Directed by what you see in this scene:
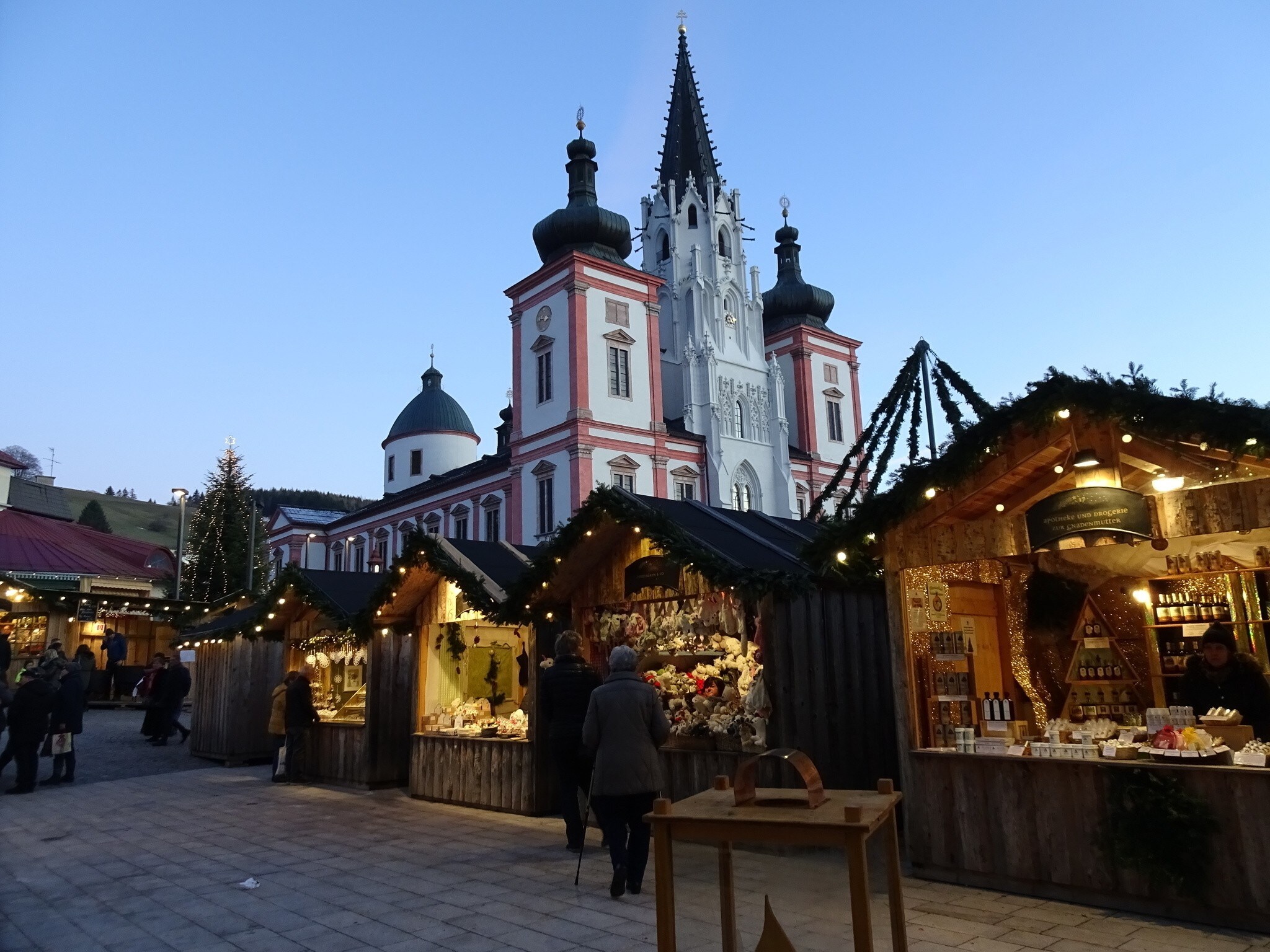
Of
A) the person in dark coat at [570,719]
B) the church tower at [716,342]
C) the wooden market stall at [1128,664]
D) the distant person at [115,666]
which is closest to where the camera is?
the wooden market stall at [1128,664]

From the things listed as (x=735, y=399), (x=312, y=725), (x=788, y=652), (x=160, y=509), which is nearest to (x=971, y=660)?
(x=788, y=652)

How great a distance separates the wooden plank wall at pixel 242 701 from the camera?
1551 cm

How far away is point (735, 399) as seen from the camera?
137 feet

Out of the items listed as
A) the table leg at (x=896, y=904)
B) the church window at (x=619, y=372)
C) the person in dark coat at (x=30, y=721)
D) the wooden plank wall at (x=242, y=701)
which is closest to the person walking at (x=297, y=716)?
the wooden plank wall at (x=242, y=701)

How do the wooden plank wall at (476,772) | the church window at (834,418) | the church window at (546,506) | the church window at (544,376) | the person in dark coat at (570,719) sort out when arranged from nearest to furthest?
the person in dark coat at (570,719), the wooden plank wall at (476,772), the church window at (546,506), the church window at (544,376), the church window at (834,418)

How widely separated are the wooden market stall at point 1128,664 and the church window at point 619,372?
2937 centimetres

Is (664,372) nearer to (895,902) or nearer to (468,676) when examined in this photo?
(468,676)

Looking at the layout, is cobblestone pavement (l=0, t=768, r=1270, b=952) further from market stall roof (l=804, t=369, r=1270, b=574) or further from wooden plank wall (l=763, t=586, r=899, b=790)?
market stall roof (l=804, t=369, r=1270, b=574)

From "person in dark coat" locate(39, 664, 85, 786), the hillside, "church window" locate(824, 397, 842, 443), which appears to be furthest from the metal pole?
the hillside

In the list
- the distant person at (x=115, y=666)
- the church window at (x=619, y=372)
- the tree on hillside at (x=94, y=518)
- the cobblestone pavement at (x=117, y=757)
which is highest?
the tree on hillside at (x=94, y=518)

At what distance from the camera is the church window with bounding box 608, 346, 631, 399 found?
37469 millimetres

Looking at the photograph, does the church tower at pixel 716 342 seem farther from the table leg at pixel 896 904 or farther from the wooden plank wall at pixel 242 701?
the table leg at pixel 896 904

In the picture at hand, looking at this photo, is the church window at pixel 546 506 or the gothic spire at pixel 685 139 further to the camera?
the gothic spire at pixel 685 139

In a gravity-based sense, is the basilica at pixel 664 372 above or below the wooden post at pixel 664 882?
above
